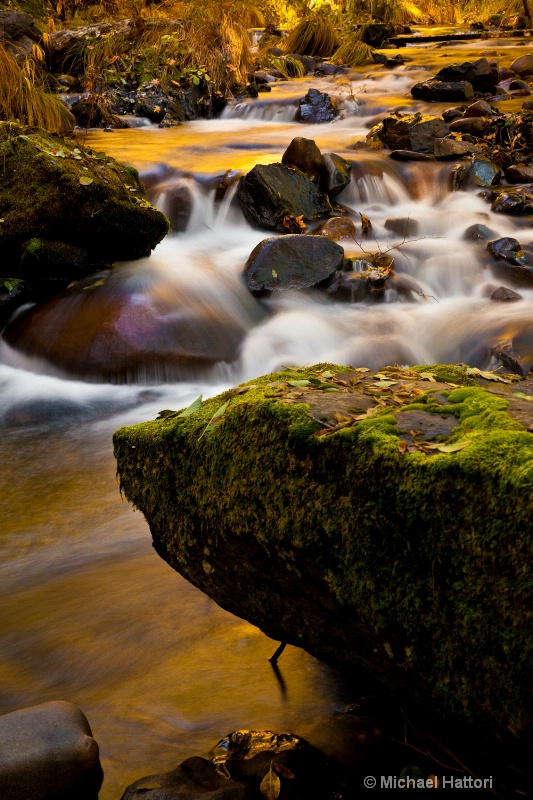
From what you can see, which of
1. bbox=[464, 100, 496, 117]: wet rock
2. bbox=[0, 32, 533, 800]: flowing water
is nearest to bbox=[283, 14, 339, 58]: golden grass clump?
bbox=[0, 32, 533, 800]: flowing water

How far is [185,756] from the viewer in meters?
2.50

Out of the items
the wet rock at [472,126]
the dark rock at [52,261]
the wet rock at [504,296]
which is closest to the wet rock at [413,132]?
the wet rock at [472,126]

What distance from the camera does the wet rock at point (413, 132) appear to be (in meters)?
12.4

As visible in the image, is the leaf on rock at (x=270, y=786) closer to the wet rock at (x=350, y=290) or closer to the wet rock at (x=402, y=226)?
the wet rock at (x=350, y=290)

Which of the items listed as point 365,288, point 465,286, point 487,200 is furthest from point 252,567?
point 487,200

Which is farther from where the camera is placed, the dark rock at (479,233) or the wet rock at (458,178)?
the wet rock at (458,178)

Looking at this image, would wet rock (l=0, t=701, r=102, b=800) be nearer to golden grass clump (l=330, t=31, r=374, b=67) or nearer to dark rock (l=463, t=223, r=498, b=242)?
dark rock (l=463, t=223, r=498, b=242)

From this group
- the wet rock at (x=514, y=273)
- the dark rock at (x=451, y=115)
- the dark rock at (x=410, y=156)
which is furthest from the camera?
the dark rock at (x=451, y=115)

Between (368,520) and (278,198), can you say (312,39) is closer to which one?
(278,198)

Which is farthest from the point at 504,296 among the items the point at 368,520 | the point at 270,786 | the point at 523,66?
the point at 523,66

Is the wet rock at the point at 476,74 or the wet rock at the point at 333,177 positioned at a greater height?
the wet rock at the point at 476,74

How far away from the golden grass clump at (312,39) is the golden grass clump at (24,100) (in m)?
11.9

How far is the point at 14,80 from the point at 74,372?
557 centimetres

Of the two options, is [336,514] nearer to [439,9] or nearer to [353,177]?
[353,177]
